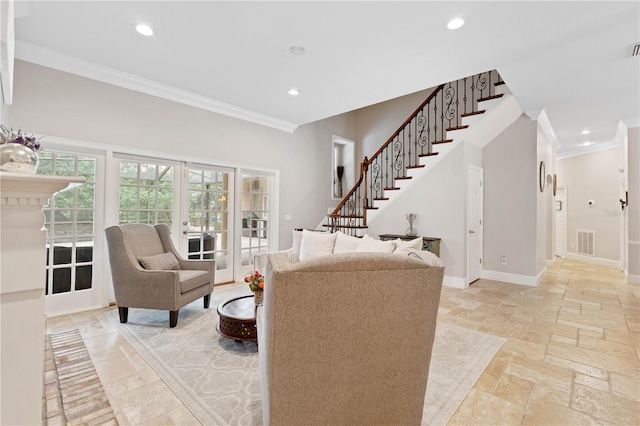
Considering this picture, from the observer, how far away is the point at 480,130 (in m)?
4.88

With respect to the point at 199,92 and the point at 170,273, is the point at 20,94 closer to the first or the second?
the point at 199,92

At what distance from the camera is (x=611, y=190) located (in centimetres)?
680

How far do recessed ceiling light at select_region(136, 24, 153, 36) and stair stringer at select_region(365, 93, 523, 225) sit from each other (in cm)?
419

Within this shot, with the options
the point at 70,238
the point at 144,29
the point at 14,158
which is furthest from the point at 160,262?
the point at 14,158

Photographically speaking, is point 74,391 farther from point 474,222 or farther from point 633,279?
point 633,279

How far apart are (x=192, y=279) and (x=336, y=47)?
284cm

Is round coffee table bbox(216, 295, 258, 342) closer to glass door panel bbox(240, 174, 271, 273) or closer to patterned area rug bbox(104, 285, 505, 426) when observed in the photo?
patterned area rug bbox(104, 285, 505, 426)

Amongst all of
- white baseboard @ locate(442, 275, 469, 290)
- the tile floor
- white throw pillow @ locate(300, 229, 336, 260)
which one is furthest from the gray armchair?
white baseboard @ locate(442, 275, 469, 290)

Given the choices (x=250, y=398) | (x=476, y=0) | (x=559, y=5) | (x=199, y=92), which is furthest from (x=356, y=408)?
(x=199, y=92)

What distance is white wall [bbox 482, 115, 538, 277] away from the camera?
492cm

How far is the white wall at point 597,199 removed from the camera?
22.0 feet

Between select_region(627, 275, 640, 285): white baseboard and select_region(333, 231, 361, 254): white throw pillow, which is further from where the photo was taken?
select_region(627, 275, 640, 285): white baseboard

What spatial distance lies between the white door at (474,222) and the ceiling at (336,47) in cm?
135

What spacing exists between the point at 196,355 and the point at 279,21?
2.93 metres
